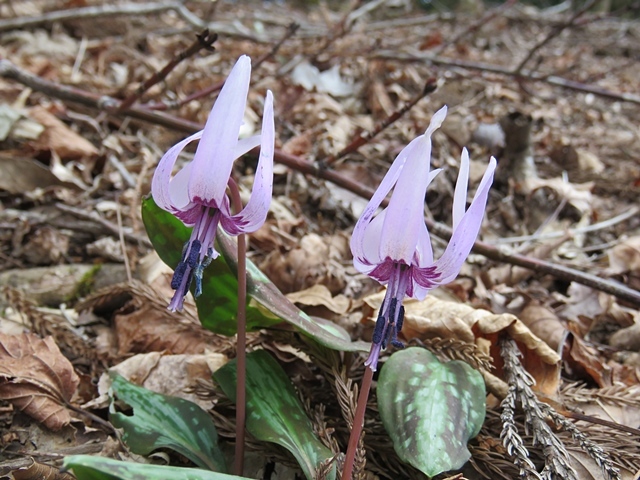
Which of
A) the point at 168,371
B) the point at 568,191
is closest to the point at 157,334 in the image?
the point at 168,371

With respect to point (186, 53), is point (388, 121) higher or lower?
lower

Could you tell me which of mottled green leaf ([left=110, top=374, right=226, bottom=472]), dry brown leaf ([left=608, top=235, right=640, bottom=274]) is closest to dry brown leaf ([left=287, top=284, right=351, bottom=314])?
mottled green leaf ([left=110, top=374, right=226, bottom=472])

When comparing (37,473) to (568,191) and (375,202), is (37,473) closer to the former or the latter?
(375,202)

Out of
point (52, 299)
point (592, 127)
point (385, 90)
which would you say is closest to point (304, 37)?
point (385, 90)

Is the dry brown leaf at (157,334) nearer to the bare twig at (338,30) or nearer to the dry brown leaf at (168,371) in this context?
the dry brown leaf at (168,371)

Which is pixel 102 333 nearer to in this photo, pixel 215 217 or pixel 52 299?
pixel 52 299

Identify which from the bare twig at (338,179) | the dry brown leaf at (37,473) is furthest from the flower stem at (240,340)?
the bare twig at (338,179)
